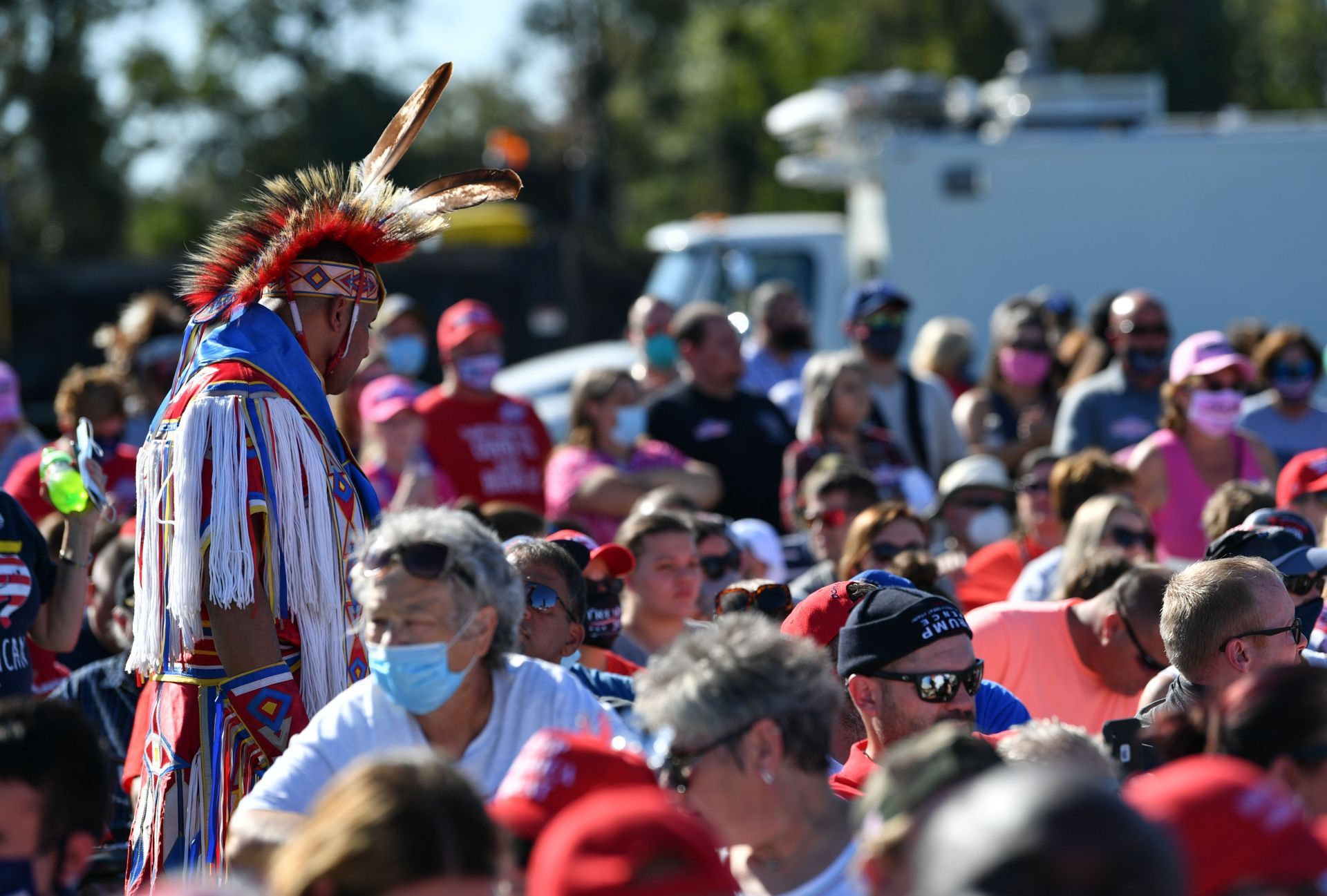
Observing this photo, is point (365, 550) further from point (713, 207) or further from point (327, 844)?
point (713, 207)

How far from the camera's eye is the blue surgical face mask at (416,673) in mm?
3234

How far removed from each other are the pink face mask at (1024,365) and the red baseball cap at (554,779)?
656cm

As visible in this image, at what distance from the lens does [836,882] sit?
2852 millimetres

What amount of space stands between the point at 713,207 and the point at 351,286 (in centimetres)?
2939

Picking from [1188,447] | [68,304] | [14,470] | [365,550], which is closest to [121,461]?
[14,470]

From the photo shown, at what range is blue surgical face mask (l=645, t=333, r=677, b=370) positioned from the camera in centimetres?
912

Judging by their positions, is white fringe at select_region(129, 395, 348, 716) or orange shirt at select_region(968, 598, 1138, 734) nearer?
white fringe at select_region(129, 395, 348, 716)

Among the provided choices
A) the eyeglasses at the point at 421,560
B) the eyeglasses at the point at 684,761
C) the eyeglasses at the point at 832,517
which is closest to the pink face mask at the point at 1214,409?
the eyeglasses at the point at 832,517

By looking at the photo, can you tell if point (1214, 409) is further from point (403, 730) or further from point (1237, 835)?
point (1237, 835)

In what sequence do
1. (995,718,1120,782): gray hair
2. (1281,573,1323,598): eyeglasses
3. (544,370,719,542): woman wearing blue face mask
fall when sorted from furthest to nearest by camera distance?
(544,370,719,542): woman wearing blue face mask → (1281,573,1323,598): eyeglasses → (995,718,1120,782): gray hair

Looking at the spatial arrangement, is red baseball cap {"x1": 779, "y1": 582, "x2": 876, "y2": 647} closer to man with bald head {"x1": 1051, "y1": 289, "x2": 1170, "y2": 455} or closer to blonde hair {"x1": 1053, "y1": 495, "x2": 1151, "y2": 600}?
blonde hair {"x1": 1053, "y1": 495, "x2": 1151, "y2": 600}

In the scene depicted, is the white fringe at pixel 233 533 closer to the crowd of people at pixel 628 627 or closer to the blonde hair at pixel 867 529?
the crowd of people at pixel 628 627

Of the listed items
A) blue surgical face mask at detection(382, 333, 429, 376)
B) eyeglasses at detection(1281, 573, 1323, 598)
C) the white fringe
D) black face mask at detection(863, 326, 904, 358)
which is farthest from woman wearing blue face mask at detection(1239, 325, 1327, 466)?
the white fringe

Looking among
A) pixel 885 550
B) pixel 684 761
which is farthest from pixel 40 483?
pixel 684 761
